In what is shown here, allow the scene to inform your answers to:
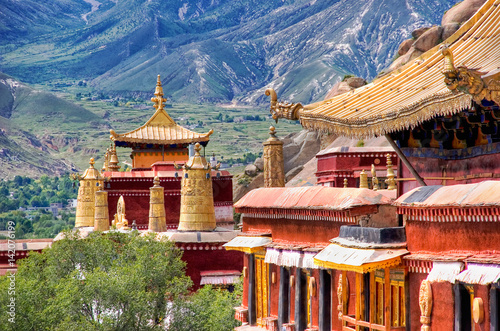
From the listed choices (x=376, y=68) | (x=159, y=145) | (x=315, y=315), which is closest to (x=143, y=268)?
(x=315, y=315)

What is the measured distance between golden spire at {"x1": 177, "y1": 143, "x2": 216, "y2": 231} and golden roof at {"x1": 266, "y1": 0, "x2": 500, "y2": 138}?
1227 centimetres

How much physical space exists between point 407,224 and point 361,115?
3.35 meters

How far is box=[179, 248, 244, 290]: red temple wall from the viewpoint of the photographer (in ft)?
92.0

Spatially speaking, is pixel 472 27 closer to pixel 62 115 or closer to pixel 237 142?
pixel 237 142

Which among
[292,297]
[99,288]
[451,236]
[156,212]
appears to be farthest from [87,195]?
[451,236]

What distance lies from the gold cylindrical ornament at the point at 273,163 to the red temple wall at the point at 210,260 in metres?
9.05

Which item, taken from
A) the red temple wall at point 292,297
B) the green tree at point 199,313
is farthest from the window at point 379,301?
the green tree at point 199,313

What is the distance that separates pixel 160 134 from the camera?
41062 millimetres

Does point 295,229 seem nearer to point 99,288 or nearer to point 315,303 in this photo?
point 315,303

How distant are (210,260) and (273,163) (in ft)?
30.8

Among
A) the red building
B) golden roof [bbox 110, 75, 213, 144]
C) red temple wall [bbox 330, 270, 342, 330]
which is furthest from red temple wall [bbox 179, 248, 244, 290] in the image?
red temple wall [bbox 330, 270, 342, 330]

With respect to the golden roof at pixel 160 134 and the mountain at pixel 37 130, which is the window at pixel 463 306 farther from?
the mountain at pixel 37 130

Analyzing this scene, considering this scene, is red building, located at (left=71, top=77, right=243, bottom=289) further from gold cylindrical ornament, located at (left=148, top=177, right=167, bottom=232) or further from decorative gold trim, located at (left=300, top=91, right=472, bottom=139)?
decorative gold trim, located at (left=300, top=91, right=472, bottom=139)

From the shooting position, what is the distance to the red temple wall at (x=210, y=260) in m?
28.0
